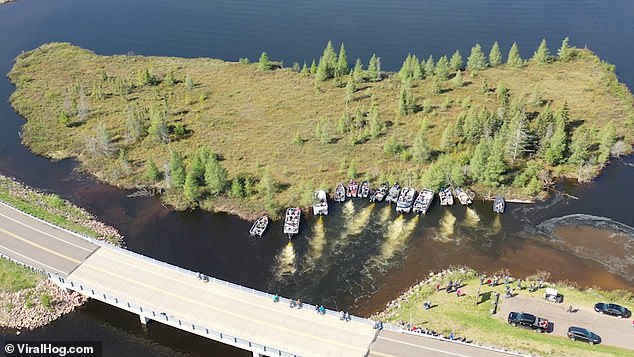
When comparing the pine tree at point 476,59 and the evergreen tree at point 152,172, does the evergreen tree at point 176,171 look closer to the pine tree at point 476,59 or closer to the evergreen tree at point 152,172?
the evergreen tree at point 152,172

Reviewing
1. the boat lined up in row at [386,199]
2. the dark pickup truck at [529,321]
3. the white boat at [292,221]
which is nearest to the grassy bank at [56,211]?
the boat lined up in row at [386,199]

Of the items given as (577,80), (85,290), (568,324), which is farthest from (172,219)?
(577,80)

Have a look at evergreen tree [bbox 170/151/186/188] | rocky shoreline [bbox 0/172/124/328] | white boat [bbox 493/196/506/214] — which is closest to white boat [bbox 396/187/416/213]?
white boat [bbox 493/196/506/214]

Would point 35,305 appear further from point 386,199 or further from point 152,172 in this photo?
point 386,199

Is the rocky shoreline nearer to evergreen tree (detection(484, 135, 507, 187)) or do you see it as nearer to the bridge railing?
the bridge railing

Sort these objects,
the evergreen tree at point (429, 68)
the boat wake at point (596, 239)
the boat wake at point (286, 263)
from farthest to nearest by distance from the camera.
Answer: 1. the evergreen tree at point (429, 68)
2. the boat wake at point (596, 239)
3. the boat wake at point (286, 263)

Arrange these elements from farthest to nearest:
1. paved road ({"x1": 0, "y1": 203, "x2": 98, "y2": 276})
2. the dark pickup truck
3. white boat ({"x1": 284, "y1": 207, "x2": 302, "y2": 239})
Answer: white boat ({"x1": 284, "y1": 207, "x2": 302, "y2": 239})
paved road ({"x1": 0, "y1": 203, "x2": 98, "y2": 276})
the dark pickup truck

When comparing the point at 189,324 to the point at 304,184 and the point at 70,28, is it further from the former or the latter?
the point at 70,28
